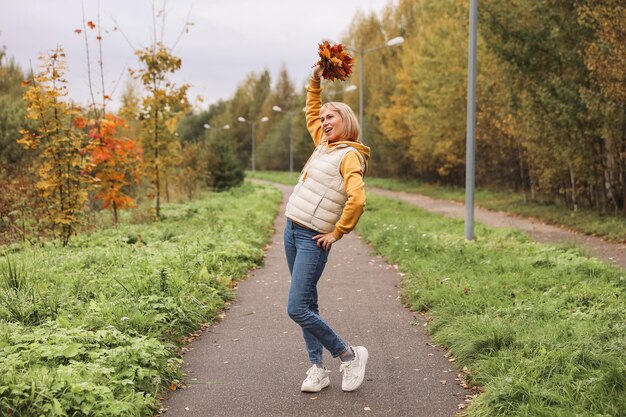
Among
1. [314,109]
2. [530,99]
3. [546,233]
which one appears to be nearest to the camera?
[314,109]

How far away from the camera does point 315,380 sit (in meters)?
4.64

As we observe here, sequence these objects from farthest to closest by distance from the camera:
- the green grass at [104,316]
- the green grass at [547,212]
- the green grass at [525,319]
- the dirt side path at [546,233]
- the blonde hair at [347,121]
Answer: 1. the green grass at [547,212]
2. the dirt side path at [546,233]
3. the blonde hair at [347,121]
4. the green grass at [525,319]
5. the green grass at [104,316]

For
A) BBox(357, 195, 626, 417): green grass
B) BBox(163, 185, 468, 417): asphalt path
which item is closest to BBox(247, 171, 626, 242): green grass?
BBox(357, 195, 626, 417): green grass

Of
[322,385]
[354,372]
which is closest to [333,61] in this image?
[354,372]

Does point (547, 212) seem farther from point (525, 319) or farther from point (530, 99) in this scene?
point (525, 319)

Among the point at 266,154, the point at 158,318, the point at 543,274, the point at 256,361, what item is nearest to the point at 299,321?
the point at 256,361

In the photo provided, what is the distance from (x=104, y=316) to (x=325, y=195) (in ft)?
8.28

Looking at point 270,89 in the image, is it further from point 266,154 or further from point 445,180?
point 445,180

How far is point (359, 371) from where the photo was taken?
4.65 metres

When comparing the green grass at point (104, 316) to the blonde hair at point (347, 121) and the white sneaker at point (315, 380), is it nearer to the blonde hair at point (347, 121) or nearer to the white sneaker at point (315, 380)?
the white sneaker at point (315, 380)

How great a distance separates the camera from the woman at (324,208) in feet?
13.8

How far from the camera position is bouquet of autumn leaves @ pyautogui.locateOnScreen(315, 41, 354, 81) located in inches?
179

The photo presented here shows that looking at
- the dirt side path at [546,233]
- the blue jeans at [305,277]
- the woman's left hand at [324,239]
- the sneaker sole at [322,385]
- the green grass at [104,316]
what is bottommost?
the dirt side path at [546,233]

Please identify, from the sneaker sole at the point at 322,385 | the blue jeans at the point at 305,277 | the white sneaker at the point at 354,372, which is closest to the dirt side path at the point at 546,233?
the white sneaker at the point at 354,372
